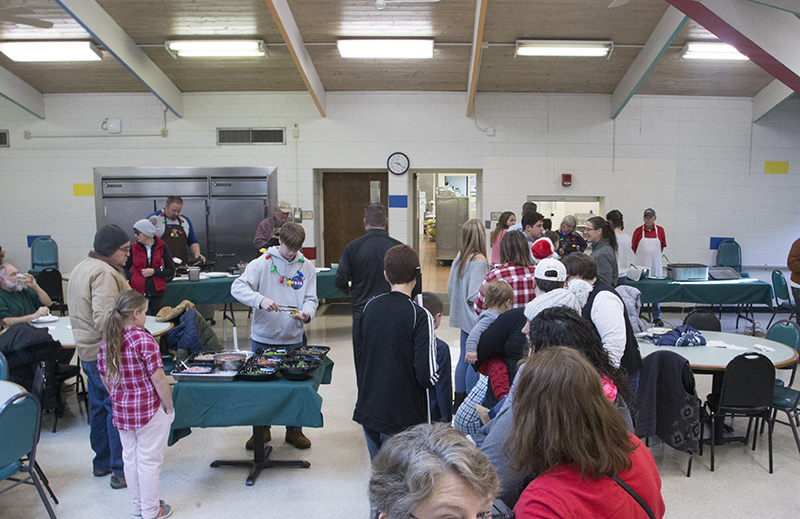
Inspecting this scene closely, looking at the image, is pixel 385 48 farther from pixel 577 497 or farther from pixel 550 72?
pixel 577 497

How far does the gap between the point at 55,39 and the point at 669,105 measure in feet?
31.2

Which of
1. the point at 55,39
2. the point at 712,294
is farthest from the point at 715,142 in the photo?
the point at 55,39

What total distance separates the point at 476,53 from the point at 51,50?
5.99 m

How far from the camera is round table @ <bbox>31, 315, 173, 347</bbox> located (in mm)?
4227

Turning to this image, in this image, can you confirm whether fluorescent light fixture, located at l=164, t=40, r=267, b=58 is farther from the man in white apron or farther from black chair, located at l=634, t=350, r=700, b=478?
black chair, located at l=634, t=350, r=700, b=478

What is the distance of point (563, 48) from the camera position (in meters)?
7.35

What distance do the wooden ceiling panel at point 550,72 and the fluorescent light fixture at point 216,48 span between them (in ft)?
10.8

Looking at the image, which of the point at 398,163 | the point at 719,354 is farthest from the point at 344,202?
the point at 719,354

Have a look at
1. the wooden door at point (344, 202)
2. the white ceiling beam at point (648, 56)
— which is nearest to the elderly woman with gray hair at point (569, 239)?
the white ceiling beam at point (648, 56)

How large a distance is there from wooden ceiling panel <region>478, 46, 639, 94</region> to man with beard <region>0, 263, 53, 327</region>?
6.34 metres

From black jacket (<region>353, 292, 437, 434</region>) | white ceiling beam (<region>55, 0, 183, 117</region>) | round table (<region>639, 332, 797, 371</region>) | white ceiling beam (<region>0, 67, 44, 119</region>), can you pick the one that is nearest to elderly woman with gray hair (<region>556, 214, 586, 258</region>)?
round table (<region>639, 332, 797, 371</region>)

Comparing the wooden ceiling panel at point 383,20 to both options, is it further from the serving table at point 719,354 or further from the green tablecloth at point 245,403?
the green tablecloth at point 245,403

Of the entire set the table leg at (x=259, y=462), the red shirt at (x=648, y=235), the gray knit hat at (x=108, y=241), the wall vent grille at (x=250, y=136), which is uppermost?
the wall vent grille at (x=250, y=136)

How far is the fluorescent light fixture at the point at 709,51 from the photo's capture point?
23.7 ft
